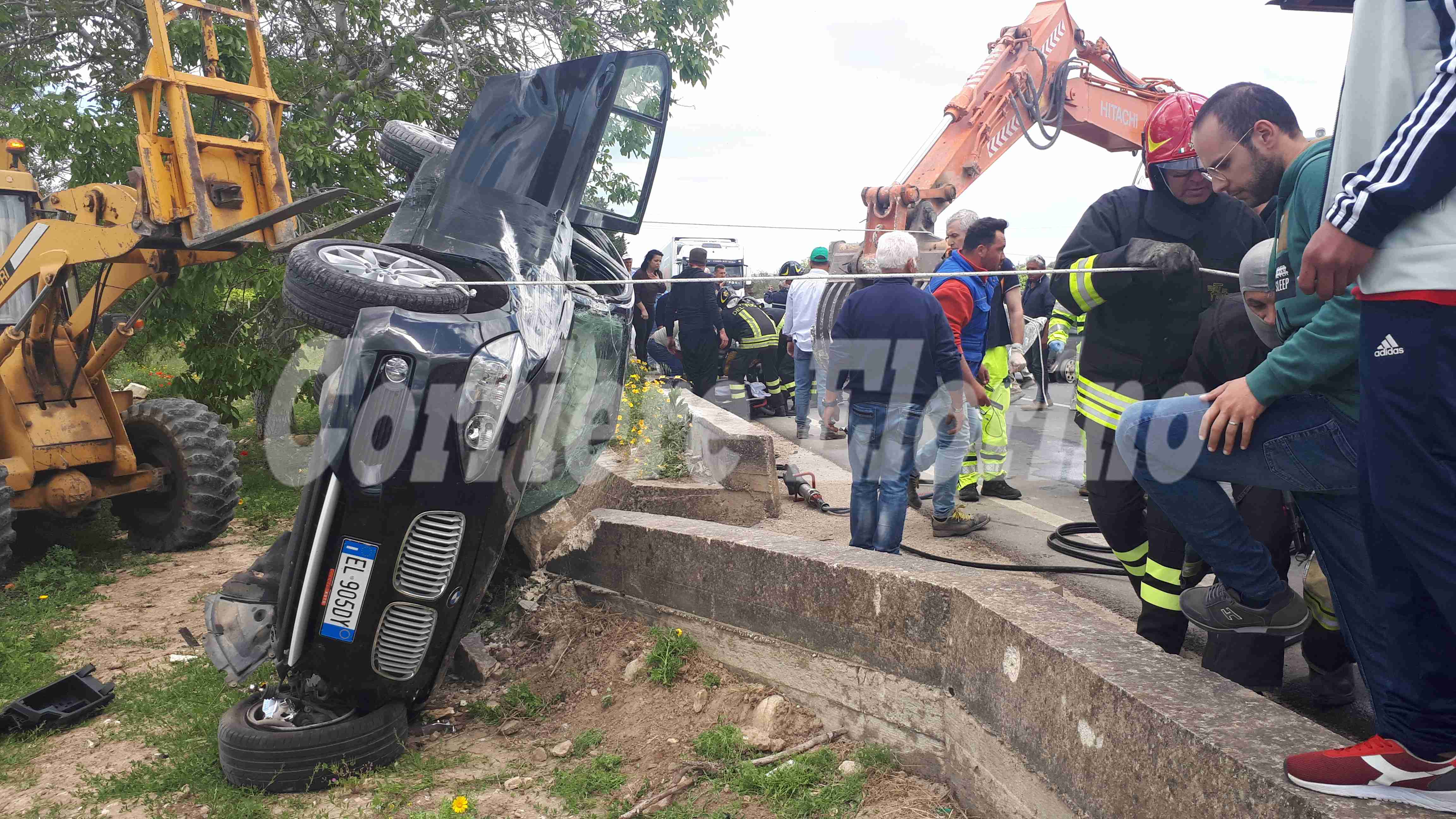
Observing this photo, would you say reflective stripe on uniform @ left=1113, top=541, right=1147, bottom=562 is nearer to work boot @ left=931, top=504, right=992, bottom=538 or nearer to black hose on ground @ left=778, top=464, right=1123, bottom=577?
black hose on ground @ left=778, top=464, right=1123, bottom=577

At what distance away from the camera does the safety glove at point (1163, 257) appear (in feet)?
10.9

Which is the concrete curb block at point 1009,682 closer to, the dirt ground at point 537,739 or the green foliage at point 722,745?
the dirt ground at point 537,739

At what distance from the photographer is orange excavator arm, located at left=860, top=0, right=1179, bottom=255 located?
1298 cm

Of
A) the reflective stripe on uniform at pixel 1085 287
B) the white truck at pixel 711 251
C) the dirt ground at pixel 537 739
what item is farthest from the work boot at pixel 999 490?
the white truck at pixel 711 251

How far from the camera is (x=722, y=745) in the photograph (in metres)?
3.21

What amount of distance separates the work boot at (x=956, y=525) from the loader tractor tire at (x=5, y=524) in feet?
18.4

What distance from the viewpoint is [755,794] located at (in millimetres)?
2943

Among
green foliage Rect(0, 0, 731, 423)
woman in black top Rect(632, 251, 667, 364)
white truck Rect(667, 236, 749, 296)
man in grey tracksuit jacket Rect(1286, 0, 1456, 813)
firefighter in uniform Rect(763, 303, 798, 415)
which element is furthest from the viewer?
white truck Rect(667, 236, 749, 296)

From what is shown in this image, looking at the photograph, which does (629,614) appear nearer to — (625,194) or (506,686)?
(506,686)

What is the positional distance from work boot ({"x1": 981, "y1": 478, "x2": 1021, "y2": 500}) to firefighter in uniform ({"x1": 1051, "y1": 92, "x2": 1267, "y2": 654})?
349cm

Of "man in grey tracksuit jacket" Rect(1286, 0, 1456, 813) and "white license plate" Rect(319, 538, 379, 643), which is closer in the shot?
"man in grey tracksuit jacket" Rect(1286, 0, 1456, 813)

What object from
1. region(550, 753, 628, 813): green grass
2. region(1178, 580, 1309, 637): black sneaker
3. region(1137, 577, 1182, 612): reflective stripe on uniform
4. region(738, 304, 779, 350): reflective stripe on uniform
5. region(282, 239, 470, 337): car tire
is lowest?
region(550, 753, 628, 813): green grass

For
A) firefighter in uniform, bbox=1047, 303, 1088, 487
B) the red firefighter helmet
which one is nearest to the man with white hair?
firefighter in uniform, bbox=1047, 303, 1088, 487

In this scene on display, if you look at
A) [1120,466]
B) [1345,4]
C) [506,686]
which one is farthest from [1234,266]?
[506,686]
